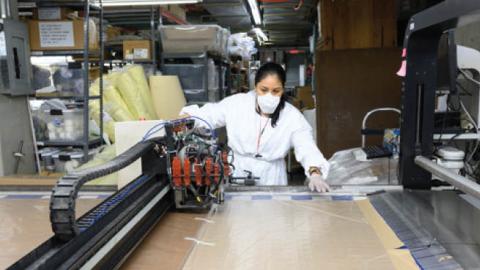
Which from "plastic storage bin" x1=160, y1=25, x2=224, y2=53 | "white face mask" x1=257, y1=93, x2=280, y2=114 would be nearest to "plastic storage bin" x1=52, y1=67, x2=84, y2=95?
"plastic storage bin" x1=160, y1=25, x2=224, y2=53

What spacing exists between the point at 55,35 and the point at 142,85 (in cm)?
95

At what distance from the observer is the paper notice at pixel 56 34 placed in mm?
3518

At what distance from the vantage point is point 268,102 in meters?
2.10

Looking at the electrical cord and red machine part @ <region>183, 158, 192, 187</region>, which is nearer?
red machine part @ <region>183, 158, 192, 187</region>

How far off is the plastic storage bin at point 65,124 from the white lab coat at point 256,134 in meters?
1.82

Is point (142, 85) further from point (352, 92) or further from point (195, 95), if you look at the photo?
point (352, 92)

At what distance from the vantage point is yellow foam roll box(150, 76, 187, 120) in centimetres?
430

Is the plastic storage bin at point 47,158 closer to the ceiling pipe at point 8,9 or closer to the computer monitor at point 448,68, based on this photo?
the ceiling pipe at point 8,9

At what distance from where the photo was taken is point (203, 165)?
4.72 ft

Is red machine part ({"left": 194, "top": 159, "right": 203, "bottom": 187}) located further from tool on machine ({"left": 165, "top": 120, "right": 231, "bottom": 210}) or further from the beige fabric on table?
the beige fabric on table

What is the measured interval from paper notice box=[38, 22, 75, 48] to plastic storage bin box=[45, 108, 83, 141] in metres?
0.59

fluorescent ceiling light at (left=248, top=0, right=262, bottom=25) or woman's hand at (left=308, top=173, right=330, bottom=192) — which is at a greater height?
fluorescent ceiling light at (left=248, top=0, right=262, bottom=25)

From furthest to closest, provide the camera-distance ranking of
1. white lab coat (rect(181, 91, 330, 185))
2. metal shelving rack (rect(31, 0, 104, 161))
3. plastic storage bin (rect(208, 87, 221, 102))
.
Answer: plastic storage bin (rect(208, 87, 221, 102)) < metal shelving rack (rect(31, 0, 104, 161)) < white lab coat (rect(181, 91, 330, 185))

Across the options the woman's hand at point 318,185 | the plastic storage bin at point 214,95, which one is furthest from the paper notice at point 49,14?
the woman's hand at point 318,185
